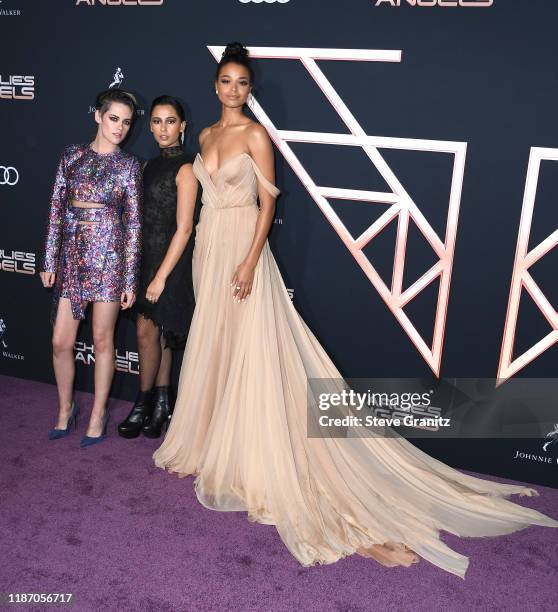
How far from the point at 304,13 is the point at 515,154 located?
132 centimetres

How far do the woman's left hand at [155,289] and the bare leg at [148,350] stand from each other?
23cm

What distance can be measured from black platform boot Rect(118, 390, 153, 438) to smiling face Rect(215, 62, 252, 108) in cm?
172

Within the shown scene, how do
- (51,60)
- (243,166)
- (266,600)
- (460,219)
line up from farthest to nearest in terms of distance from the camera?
(51,60)
(460,219)
(243,166)
(266,600)

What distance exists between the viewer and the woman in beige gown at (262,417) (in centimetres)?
287

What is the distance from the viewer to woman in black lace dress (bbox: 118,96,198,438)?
3.25m

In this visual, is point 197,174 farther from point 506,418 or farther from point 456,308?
point 506,418

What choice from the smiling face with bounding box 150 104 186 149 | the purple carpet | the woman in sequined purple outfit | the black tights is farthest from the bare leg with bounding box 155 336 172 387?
the smiling face with bounding box 150 104 186 149

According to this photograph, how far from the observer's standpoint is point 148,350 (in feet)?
11.8

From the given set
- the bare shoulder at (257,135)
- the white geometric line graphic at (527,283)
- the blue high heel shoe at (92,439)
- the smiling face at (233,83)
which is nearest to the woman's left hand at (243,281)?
A: the bare shoulder at (257,135)

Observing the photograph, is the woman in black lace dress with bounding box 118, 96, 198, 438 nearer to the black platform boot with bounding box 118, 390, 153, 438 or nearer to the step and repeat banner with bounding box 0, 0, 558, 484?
the black platform boot with bounding box 118, 390, 153, 438

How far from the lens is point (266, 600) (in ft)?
7.78

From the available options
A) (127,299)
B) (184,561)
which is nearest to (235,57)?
(127,299)

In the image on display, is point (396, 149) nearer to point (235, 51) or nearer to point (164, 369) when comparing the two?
point (235, 51)

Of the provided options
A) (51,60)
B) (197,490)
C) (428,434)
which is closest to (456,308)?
(428,434)
